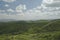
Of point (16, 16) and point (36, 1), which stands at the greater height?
point (36, 1)

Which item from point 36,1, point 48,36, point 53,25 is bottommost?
point 48,36

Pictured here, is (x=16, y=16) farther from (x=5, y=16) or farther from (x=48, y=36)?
(x=48, y=36)

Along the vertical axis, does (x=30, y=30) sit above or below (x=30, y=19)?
below

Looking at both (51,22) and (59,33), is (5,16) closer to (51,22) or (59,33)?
(51,22)

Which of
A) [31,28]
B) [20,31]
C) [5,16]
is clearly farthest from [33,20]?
[5,16]

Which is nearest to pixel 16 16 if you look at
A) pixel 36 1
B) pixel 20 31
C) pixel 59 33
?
pixel 20 31

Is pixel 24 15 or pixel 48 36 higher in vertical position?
pixel 24 15
